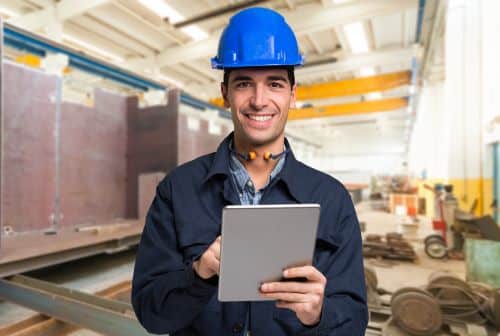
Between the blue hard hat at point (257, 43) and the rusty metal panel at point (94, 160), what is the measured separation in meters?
3.04

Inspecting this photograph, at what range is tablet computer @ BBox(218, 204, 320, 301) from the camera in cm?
61

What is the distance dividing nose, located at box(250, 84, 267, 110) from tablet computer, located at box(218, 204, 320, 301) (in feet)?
1.13

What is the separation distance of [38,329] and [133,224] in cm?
177

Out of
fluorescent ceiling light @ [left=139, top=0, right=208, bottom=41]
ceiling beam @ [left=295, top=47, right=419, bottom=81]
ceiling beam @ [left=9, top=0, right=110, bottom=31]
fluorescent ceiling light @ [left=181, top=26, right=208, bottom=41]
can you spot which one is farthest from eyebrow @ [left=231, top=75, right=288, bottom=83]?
ceiling beam @ [left=295, top=47, right=419, bottom=81]

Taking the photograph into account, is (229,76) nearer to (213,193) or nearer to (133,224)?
(213,193)

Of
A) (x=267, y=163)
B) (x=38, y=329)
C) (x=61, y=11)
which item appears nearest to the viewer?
(x=267, y=163)

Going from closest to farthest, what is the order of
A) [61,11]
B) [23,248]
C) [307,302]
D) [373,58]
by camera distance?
[307,302], [23,248], [61,11], [373,58]

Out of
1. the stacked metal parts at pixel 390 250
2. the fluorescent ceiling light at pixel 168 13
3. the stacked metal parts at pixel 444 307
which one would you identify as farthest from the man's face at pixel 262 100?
the fluorescent ceiling light at pixel 168 13

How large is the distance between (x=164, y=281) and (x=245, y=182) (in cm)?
35

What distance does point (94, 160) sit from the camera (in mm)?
3730

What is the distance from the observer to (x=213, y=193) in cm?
91

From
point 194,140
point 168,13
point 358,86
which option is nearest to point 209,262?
point 194,140

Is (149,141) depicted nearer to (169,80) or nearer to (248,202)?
(248,202)

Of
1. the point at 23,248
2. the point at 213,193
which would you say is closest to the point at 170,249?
the point at 213,193
